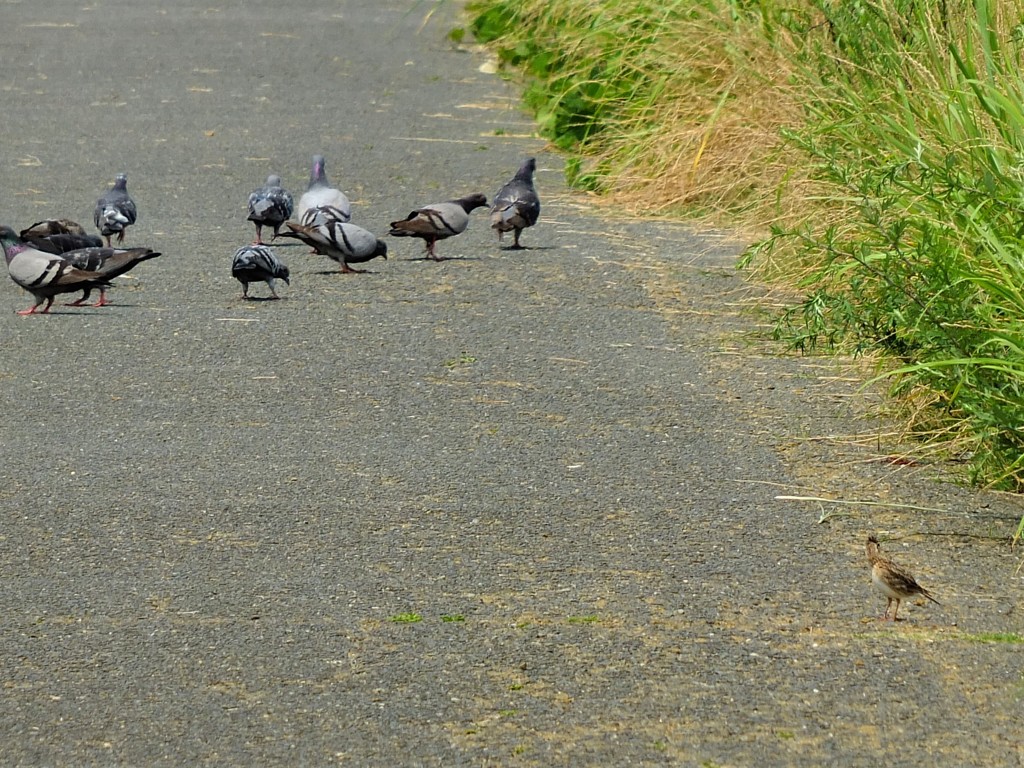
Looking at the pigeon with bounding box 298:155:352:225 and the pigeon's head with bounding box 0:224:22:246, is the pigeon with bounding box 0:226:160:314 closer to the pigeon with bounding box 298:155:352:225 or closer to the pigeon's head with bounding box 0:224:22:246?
the pigeon's head with bounding box 0:224:22:246

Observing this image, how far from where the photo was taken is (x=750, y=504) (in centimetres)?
569

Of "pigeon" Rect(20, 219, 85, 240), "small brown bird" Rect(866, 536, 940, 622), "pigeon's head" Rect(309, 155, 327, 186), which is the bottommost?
"pigeon's head" Rect(309, 155, 327, 186)

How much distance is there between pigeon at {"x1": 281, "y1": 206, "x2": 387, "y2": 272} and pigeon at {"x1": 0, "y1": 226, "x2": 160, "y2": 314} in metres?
1.03

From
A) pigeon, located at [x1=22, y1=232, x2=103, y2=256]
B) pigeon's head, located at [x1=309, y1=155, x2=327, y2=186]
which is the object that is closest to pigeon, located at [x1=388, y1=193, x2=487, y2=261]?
pigeon's head, located at [x1=309, y1=155, x2=327, y2=186]

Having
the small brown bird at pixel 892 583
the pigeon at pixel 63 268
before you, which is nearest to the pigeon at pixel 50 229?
the pigeon at pixel 63 268

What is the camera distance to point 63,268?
8.56 m

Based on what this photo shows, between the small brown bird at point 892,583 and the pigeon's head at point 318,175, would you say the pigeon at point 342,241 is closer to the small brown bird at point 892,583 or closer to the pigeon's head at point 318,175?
the pigeon's head at point 318,175

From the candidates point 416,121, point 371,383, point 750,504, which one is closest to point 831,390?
point 750,504

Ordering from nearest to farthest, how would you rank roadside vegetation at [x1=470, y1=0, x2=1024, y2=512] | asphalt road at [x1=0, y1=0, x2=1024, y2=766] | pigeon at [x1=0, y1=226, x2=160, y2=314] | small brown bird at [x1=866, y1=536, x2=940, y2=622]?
asphalt road at [x1=0, y1=0, x2=1024, y2=766]
small brown bird at [x1=866, y1=536, x2=940, y2=622]
roadside vegetation at [x1=470, y1=0, x2=1024, y2=512]
pigeon at [x1=0, y1=226, x2=160, y2=314]

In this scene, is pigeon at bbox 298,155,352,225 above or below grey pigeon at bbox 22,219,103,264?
below

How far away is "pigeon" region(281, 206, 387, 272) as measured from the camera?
9.46 m

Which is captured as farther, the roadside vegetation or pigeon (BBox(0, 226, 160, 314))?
pigeon (BBox(0, 226, 160, 314))

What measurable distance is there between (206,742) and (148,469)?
2.21 meters

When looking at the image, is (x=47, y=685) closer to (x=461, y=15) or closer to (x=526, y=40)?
(x=526, y=40)
